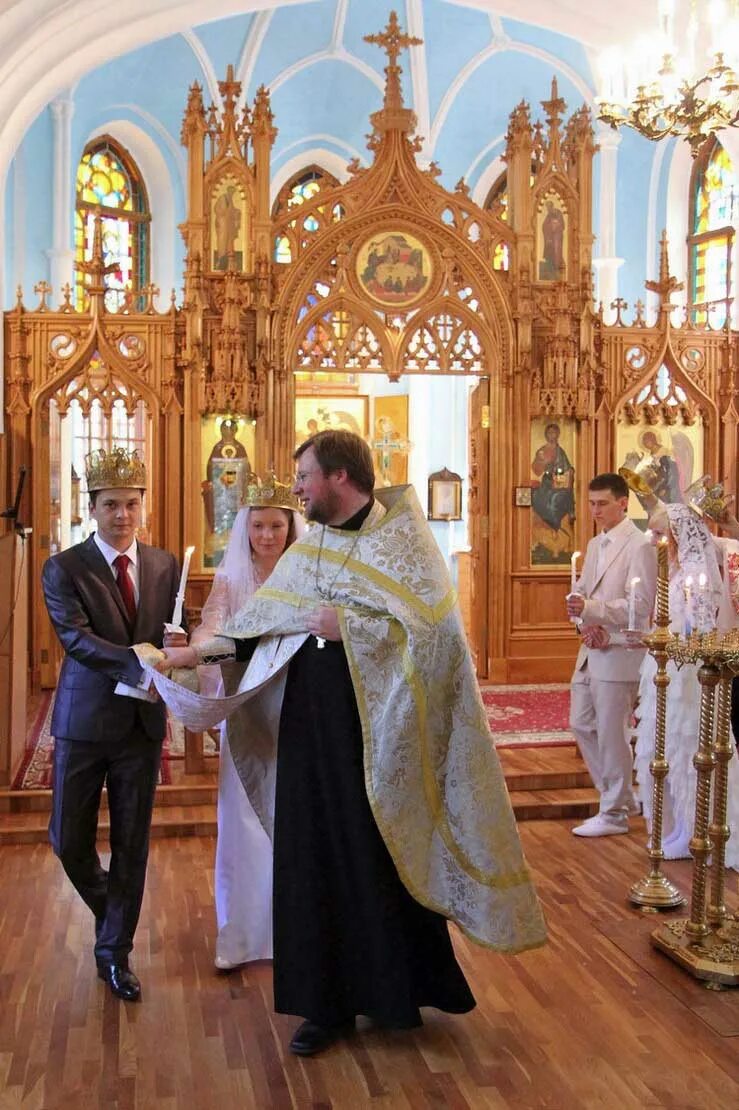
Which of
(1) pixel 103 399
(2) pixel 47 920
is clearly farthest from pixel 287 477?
(2) pixel 47 920

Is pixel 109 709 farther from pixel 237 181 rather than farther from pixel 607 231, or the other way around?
pixel 607 231

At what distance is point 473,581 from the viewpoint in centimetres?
1139

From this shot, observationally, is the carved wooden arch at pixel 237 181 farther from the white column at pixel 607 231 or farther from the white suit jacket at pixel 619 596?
the white column at pixel 607 231

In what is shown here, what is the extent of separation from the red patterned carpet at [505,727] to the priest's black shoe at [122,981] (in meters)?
2.77

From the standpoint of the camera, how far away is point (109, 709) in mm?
4062

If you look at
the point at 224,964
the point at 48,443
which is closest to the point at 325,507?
the point at 224,964

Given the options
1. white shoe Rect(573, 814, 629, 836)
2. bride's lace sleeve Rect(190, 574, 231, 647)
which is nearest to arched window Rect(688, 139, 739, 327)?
white shoe Rect(573, 814, 629, 836)

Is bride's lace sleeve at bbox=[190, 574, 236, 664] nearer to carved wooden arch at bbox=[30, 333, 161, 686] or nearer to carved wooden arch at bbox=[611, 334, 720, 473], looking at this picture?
carved wooden arch at bbox=[30, 333, 161, 686]

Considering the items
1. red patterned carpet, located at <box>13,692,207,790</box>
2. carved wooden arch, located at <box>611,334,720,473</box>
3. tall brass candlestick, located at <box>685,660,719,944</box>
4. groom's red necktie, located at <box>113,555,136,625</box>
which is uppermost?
carved wooden arch, located at <box>611,334,720,473</box>

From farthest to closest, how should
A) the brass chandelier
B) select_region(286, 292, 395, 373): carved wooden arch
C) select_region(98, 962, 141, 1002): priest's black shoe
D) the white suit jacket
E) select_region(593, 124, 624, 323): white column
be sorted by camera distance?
select_region(593, 124, 624, 323): white column
select_region(286, 292, 395, 373): carved wooden arch
the brass chandelier
the white suit jacket
select_region(98, 962, 141, 1002): priest's black shoe

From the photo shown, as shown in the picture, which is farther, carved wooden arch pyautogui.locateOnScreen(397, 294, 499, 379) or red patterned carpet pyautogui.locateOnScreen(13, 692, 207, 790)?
carved wooden arch pyautogui.locateOnScreen(397, 294, 499, 379)

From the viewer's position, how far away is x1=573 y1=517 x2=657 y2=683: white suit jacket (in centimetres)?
603

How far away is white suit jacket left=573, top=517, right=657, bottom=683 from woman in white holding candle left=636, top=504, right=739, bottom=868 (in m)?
0.13

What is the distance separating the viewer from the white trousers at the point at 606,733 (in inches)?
243
